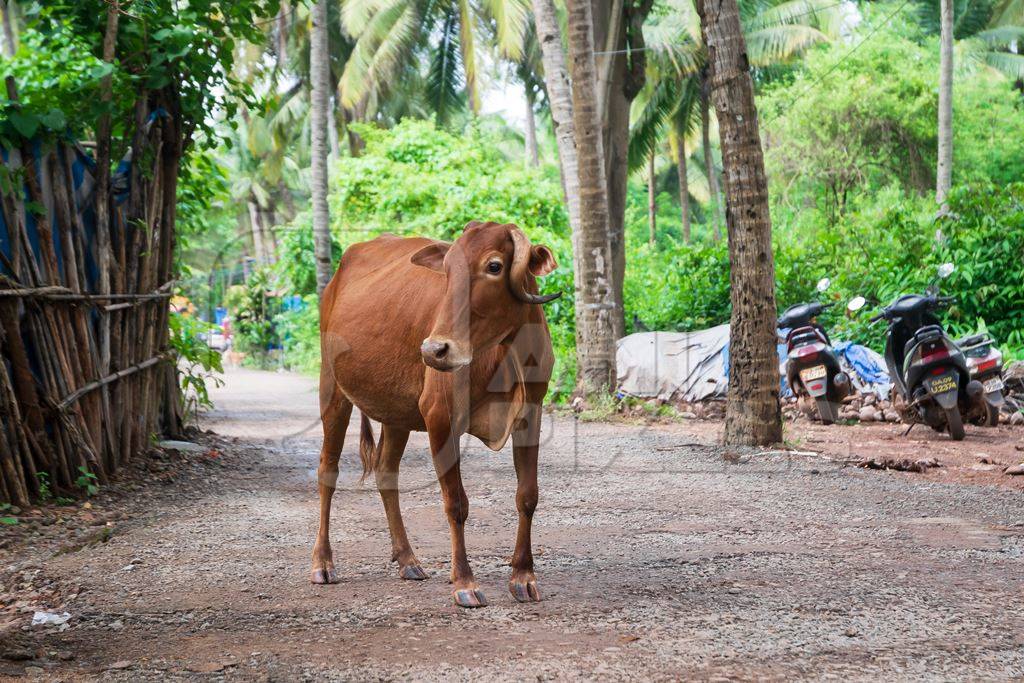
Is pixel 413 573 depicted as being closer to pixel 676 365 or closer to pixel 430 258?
pixel 430 258

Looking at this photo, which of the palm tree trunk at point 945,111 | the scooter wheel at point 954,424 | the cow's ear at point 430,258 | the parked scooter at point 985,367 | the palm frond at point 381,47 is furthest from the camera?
the palm frond at point 381,47

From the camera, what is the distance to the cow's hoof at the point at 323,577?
4.87 metres

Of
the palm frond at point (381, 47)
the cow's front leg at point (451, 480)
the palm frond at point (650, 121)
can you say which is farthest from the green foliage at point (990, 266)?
the palm frond at point (381, 47)

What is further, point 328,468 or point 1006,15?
point 1006,15

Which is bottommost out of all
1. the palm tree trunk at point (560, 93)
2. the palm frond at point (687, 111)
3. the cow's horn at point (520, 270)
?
the cow's horn at point (520, 270)

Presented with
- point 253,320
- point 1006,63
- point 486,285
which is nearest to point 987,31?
point 1006,63

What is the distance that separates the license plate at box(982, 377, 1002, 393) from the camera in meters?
10.1

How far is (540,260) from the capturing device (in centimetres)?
442

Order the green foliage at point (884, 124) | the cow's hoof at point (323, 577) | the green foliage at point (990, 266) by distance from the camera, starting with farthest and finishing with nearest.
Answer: the green foliage at point (884, 124) → the green foliage at point (990, 266) → the cow's hoof at point (323, 577)

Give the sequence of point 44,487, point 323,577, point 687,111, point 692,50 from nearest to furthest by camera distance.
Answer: point 323,577, point 44,487, point 692,50, point 687,111

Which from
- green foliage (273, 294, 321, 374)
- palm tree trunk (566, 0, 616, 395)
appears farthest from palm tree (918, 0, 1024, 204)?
palm tree trunk (566, 0, 616, 395)

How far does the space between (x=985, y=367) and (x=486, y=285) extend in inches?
291

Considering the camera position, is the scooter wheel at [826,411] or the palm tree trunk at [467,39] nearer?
the scooter wheel at [826,411]

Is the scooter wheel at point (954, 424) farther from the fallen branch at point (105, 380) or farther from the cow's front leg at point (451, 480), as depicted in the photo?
the fallen branch at point (105, 380)
